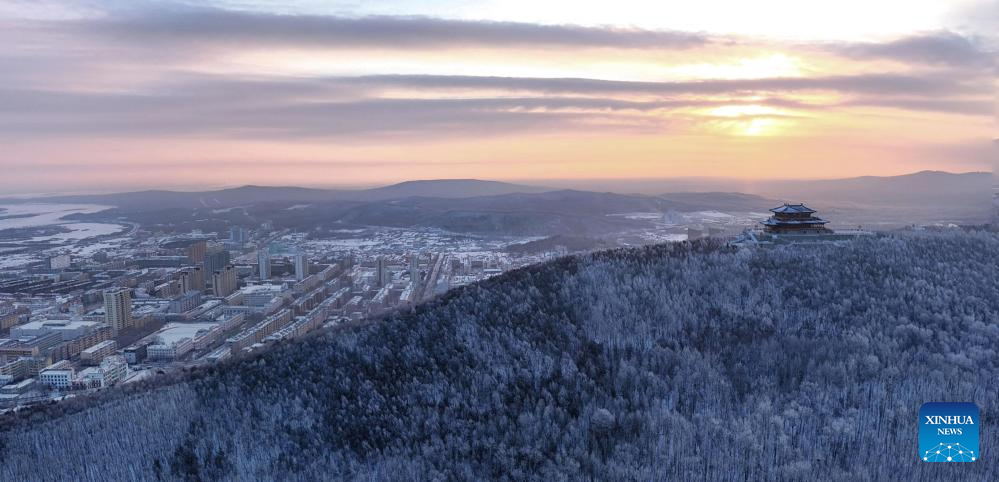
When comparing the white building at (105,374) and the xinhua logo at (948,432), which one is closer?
the xinhua logo at (948,432)

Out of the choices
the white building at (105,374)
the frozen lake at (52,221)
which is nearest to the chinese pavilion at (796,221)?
the white building at (105,374)

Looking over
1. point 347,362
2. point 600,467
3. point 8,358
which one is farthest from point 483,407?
point 8,358

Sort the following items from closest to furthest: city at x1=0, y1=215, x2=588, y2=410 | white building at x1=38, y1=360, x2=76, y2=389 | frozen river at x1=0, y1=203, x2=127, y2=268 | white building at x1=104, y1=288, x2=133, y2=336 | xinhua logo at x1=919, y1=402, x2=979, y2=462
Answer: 1. xinhua logo at x1=919, y1=402, x2=979, y2=462
2. white building at x1=38, y1=360, x2=76, y2=389
3. city at x1=0, y1=215, x2=588, y2=410
4. white building at x1=104, y1=288, x2=133, y2=336
5. frozen river at x1=0, y1=203, x2=127, y2=268

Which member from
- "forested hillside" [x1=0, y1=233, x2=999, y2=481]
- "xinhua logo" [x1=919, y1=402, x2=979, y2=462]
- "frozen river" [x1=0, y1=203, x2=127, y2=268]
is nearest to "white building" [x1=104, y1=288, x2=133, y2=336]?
"forested hillside" [x1=0, y1=233, x2=999, y2=481]

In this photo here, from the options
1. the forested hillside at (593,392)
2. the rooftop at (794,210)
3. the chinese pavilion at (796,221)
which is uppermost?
the rooftop at (794,210)

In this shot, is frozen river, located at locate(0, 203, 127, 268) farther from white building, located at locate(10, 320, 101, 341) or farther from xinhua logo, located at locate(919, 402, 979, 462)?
xinhua logo, located at locate(919, 402, 979, 462)

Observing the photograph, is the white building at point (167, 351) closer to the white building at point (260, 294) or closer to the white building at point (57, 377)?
the white building at point (57, 377)

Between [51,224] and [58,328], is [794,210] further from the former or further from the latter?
[51,224]
